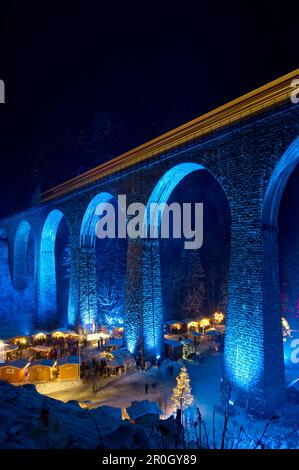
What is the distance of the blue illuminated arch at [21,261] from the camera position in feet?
104

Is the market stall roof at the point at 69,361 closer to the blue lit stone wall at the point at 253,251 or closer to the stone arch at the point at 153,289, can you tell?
the stone arch at the point at 153,289

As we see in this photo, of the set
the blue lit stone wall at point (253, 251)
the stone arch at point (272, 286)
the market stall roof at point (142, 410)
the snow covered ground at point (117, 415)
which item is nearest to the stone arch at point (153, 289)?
the snow covered ground at point (117, 415)

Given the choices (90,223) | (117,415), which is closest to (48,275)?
(90,223)

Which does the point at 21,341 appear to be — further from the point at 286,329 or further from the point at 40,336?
the point at 286,329

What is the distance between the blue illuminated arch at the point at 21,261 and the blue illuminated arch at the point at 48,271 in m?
8.05

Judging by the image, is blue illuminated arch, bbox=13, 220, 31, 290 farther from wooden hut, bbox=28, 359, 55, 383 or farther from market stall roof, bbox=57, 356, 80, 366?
market stall roof, bbox=57, 356, 80, 366

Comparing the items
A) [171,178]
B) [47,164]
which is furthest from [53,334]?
[47,164]

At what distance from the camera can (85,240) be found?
1992 cm

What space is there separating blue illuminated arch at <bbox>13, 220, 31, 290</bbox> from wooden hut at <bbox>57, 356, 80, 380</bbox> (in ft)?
64.7

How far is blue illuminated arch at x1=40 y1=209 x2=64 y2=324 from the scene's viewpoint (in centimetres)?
2336

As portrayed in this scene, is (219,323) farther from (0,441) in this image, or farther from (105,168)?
(0,441)

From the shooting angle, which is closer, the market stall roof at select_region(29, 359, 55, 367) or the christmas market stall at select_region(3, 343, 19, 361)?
the market stall roof at select_region(29, 359, 55, 367)

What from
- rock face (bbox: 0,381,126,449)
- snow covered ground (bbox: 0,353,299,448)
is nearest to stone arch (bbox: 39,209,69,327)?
snow covered ground (bbox: 0,353,299,448)

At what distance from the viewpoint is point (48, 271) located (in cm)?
2408
